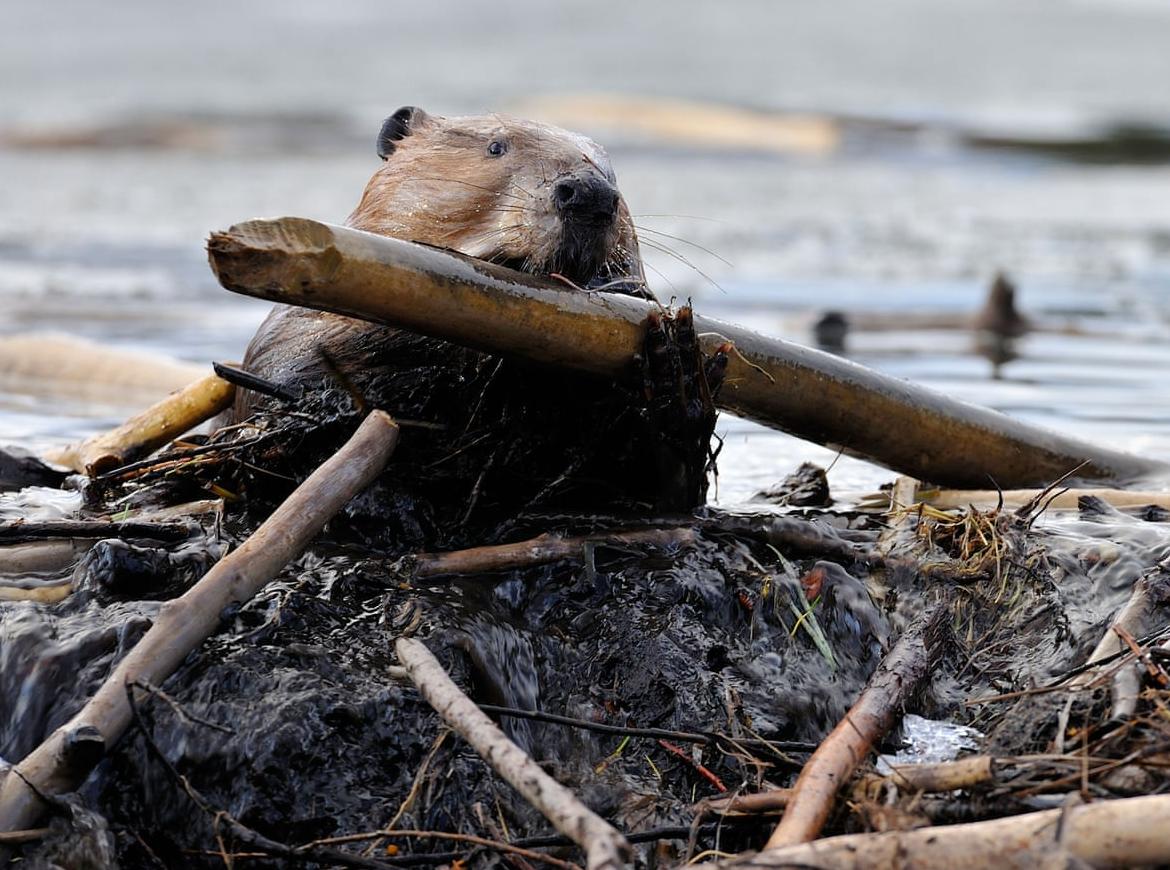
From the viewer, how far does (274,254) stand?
2508mm

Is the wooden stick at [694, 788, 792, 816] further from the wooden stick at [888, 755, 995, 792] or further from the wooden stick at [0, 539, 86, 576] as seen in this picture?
the wooden stick at [0, 539, 86, 576]

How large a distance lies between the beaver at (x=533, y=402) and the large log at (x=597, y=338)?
0.26 feet

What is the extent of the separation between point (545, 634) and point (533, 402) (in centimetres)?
45

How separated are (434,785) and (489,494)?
2.48 feet

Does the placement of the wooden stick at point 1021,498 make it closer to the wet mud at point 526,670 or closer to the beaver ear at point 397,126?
the wet mud at point 526,670

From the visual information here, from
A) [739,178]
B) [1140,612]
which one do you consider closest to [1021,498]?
[1140,612]

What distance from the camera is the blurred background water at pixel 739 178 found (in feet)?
24.4

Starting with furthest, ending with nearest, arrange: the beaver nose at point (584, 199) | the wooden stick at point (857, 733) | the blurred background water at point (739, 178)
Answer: the blurred background water at point (739, 178), the beaver nose at point (584, 199), the wooden stick at point (857, 733)

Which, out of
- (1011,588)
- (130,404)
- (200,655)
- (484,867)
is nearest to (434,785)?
(484,867)

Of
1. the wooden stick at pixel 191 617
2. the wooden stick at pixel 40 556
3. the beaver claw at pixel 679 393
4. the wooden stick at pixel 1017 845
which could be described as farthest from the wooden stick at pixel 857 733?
the wooden stick at pixel 40 556

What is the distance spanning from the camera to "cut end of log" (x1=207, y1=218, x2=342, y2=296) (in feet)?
8.11

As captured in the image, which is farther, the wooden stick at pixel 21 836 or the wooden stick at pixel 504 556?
the wooden stick at pixel 504 556

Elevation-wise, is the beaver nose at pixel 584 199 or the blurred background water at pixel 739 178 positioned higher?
the beaver nose at pixel 584 199

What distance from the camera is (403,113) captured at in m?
3.83
